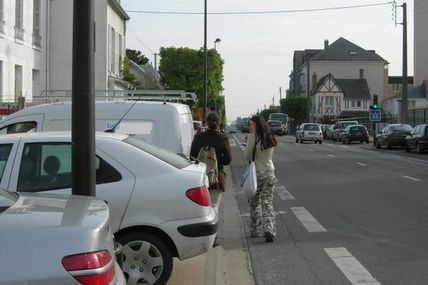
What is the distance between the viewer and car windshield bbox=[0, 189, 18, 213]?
321 cm

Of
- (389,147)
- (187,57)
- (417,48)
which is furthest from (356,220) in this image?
(417,48)

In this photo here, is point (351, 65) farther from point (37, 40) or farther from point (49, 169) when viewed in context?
point (49, 169)

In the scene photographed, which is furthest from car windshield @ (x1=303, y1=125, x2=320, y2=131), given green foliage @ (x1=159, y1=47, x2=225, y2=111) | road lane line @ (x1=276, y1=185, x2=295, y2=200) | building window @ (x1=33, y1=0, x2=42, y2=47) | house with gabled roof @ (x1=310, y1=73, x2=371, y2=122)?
house with gabled roof @ (x1=310, y1=73, x2=371, y2=122)

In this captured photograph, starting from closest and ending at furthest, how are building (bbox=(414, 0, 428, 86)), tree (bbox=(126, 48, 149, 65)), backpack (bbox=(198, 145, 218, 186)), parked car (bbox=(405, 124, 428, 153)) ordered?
backpack (bbox=(198, 145, 218, 186)), parked car (bbox=(405, 124, 428, 153)), building (bbox=(414, 0, 428, 86)), tree (bbox=(126, 48, 149, 65))

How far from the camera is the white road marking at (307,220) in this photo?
374 inches

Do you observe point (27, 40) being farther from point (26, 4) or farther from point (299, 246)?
point (299, 246)

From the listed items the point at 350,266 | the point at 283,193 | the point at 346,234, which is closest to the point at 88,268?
the point at 350,266

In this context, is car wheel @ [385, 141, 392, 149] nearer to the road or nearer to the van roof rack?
the road

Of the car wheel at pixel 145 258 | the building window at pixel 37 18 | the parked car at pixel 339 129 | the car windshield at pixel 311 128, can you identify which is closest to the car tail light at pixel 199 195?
the car wheel at pixel 145 258

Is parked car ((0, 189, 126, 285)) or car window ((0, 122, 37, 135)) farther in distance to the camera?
car window ((0, 122, 37, 135))

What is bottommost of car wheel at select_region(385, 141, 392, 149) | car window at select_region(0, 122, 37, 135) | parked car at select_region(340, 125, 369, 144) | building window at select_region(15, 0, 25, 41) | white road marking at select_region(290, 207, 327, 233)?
white road marking at select_region(290, 207, 327, 233)

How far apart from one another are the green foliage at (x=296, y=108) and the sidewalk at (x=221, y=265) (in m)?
99.3

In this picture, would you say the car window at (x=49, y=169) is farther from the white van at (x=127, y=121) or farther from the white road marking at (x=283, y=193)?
the white road marking at (x=283, y=193)

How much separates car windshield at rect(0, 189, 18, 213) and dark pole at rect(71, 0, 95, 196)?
1.27m
